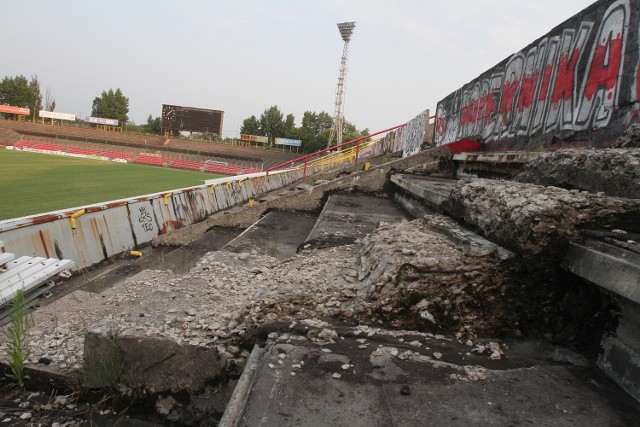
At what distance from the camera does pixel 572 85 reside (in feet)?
15.2

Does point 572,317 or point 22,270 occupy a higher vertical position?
point 572,317

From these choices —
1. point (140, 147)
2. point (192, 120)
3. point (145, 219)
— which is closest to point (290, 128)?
point (192, 120)

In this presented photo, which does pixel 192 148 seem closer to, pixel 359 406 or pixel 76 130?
pixel 76 130

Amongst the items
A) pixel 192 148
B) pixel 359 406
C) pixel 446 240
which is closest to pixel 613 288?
pixel 446 240

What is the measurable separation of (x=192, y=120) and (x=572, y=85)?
67.3 metres

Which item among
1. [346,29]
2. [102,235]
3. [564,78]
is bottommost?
[102,235]

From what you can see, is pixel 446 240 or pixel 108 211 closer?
pixel 446 240

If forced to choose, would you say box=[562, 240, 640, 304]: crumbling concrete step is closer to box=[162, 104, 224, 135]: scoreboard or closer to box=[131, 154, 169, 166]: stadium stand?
box=[131, 154, 169, 166]: stadium stand

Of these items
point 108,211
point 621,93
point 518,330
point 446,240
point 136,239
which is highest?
point 621,93

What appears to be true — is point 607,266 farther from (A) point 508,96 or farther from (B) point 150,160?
(B) point 150,160

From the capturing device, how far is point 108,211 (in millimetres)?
6340

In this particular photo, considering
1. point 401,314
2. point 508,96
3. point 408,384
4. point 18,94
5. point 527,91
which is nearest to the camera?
point 408,384

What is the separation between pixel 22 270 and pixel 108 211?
Result: 7.27 ft

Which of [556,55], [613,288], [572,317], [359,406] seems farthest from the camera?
[556,55]
